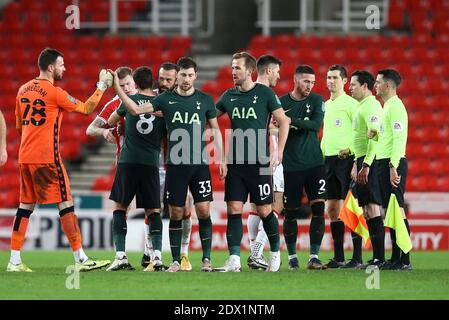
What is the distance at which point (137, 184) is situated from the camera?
444 inches

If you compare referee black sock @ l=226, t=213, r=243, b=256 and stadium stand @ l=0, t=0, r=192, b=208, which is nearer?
referee black sock @ l=226, t=213, r=243, b=256

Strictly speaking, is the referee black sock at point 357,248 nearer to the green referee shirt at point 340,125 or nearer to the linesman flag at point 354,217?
the linesman flag at point 354,217

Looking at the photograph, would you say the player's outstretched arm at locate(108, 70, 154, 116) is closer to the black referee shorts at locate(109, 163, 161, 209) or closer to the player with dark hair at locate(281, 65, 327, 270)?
the black referee shorts at locate(109, 163, 161, 209)

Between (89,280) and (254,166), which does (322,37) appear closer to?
(254,166)

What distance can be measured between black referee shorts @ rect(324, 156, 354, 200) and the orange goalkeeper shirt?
308 cm

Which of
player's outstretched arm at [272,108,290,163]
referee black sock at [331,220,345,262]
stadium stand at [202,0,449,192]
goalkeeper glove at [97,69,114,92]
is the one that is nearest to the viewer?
goalkeeper glove at [97,69,114,92]

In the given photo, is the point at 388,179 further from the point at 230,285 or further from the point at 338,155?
the point at 230,285

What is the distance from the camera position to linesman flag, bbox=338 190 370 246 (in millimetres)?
12258

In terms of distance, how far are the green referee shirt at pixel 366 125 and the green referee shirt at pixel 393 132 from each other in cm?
8

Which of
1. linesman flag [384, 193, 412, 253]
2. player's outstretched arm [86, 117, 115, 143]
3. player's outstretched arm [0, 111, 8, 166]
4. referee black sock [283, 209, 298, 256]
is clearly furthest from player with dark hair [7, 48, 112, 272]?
linesman flag [384, 193, 412, 253]

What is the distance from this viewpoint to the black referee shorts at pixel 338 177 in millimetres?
12023

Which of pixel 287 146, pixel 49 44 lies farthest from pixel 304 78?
pixel 49 44

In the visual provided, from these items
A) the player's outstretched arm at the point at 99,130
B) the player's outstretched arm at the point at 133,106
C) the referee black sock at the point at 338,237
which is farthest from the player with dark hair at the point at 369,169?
the player's outstretched arm at the point at 99,130
